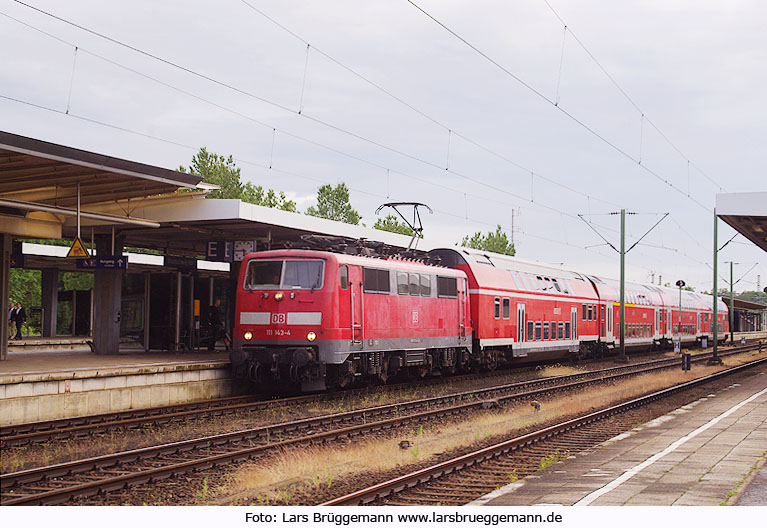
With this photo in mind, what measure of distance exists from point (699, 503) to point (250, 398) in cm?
1255

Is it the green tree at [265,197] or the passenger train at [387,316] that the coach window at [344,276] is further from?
the green tree at [265,197]

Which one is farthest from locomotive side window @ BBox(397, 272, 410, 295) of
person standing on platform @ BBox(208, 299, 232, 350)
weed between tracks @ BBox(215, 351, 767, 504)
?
person standing on platform @ BBox(208, 299, 232, 350)

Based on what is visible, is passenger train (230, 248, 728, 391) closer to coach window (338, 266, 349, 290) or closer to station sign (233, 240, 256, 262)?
coach window (338, 266, 349, 290)

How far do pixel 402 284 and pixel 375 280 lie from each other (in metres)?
1.30

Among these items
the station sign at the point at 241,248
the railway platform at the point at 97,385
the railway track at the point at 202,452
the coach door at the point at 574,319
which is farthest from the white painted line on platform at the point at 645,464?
the coach door at the point at 574,319

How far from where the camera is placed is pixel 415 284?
21.2 m

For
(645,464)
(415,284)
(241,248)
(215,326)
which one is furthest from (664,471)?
(215,326)

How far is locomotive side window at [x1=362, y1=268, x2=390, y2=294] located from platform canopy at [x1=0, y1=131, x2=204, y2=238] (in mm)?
4437

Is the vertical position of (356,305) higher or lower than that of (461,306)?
lower

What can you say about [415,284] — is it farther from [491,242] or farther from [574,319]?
[491,242]

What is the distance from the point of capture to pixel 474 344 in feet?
82.2

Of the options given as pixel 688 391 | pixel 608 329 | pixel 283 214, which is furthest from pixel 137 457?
pixel 608 329

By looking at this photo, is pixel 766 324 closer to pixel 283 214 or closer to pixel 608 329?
pixel 608 329

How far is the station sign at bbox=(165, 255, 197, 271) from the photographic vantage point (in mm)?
23703
